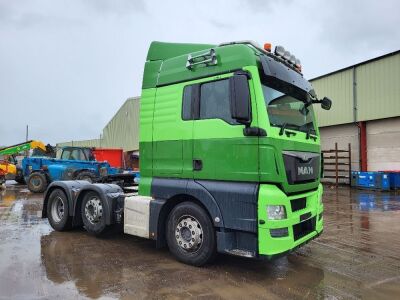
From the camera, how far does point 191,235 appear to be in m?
5.22

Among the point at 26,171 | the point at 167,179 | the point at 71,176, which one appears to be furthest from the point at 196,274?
the point at 26,171

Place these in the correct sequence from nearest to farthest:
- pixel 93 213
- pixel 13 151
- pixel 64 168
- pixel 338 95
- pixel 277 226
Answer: pixel 277 226 → pixel 93 213 → pixel 64 168 → pixel 338 95 → pixel 13 151

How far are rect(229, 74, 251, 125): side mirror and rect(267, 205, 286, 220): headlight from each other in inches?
44.0

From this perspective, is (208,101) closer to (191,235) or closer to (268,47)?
(268,47)

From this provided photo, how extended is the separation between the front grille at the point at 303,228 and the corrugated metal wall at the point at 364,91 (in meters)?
14.4

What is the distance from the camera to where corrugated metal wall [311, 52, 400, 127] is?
17.5 meters

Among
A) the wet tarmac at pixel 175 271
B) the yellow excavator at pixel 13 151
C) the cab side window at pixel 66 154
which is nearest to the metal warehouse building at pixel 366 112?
the wet tarmac at pixel 175 271

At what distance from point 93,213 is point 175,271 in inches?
97.4

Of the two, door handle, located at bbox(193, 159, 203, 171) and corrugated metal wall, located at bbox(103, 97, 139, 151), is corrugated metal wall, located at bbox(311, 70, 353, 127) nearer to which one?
door handle, located at bbox(193, 159, 203, 171)

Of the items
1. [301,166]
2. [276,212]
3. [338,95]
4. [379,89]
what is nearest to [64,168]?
[301,166]

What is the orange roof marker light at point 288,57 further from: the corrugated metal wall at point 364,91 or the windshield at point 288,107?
the corrugated metal wall at point 364,91

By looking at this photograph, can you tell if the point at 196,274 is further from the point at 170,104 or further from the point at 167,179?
the point at 170,104

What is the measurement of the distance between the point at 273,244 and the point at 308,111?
2428 mm

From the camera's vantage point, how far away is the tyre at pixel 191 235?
5.03 m
